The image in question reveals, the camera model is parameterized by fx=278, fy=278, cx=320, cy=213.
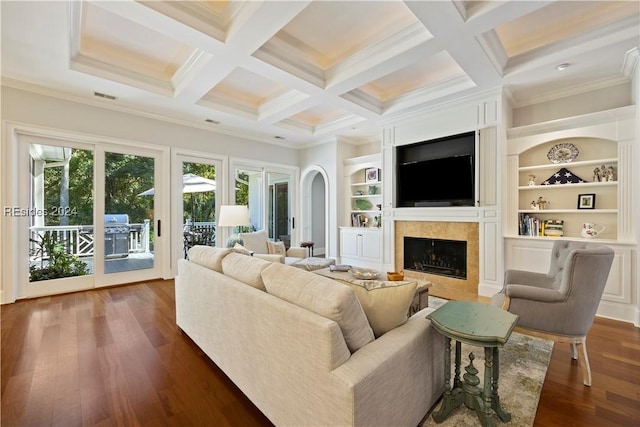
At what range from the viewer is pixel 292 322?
4.30ft

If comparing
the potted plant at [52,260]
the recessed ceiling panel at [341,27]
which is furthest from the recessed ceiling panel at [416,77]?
the potted plant at [52,260]

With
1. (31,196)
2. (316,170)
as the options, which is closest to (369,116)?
(316,170)

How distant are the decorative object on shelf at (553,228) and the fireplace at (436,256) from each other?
0.98 metres

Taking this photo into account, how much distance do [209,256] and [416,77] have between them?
3544 mm

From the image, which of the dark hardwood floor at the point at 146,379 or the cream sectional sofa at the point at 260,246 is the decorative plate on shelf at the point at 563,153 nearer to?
the dark hardwood floor at the point at 146,379

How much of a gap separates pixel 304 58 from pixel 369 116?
67.7 inches

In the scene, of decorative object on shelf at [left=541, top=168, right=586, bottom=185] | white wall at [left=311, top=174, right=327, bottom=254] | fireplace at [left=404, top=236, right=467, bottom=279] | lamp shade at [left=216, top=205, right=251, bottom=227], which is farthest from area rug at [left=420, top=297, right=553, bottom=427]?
white wall at [left=311, top=174, right=327, bottom=254]

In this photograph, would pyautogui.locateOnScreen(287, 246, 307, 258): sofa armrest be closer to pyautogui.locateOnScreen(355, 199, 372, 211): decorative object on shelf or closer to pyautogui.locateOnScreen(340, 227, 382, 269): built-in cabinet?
pyautogui.locateOnScreen(340, 227, 382, 269): built-in cabinet

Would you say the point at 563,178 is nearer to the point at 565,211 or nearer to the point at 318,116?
the point at 565,211

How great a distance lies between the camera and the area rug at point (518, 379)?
62.6 inches

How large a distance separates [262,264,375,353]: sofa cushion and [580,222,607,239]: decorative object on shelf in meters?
3.62

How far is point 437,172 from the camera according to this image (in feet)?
14.7

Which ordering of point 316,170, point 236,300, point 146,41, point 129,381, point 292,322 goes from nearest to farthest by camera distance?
point 292,322 → point 236,300 → point 129,381 → point 146,41 → point 316,170

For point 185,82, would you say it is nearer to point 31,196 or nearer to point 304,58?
point 304,58
